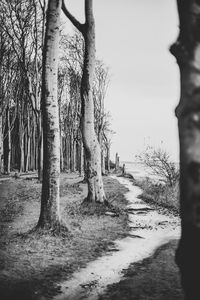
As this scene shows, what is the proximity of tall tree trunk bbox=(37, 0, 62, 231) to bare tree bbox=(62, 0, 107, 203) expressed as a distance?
3.38m

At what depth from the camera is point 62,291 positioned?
14.8 ft

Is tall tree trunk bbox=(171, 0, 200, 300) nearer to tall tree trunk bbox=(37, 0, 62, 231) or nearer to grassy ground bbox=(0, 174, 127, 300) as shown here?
grassy ground bbox=(0, 174, 127, 300)

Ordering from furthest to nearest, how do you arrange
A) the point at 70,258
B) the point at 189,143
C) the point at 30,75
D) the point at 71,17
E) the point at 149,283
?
the point at 30,75 → the point at 71,17 → the point at 70,258 → the point at 149,283 → the point at 189,143

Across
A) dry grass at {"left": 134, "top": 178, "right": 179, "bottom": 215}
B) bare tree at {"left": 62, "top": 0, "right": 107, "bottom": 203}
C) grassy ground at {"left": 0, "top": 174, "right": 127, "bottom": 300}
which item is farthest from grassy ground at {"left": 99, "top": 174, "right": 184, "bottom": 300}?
dry grass at {"left": 134, "top": 178, "right": 179, "bottom": 215}

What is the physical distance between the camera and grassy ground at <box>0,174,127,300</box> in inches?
183

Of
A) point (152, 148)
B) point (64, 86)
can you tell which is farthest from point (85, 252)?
point (64, 86)

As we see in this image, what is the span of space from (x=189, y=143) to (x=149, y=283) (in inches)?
136

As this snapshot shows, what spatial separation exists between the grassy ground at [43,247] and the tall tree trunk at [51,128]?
63 centimetres

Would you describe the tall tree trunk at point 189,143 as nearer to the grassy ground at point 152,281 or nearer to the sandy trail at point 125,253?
the grassy ground at point 152,281

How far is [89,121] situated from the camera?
1159 centimetres

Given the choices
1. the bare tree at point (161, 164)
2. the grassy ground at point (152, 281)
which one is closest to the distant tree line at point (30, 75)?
the bare tree at point (161, 164)

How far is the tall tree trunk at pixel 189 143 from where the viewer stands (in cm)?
194

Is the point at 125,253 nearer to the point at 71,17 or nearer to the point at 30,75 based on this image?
the point at 71,17

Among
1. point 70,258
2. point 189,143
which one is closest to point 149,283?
point 70,258
